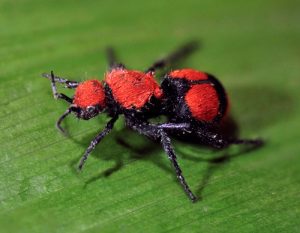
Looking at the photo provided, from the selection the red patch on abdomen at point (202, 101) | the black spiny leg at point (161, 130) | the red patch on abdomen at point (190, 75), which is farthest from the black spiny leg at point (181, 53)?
the black spiny leg at point (161, 130)

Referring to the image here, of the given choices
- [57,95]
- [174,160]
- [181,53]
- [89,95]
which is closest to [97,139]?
[89,95]

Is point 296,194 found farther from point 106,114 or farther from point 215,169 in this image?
point 106,114

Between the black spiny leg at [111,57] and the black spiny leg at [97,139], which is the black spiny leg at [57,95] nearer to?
the black spiny leg at [97,139]

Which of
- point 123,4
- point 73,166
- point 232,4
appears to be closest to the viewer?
point 73,166

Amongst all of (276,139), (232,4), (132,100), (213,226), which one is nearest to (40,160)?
(132,100)

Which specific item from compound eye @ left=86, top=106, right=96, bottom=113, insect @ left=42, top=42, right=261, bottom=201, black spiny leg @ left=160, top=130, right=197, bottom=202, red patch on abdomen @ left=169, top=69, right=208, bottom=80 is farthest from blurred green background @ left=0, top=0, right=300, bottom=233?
red patch on abdomen @ left=169, top=69, right=208, bottom=80

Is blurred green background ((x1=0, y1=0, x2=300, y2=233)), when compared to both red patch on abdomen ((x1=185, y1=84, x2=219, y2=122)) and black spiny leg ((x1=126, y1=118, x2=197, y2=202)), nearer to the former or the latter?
black spiny leg ((x1=126, y1=118, x2=197, y2=202))
